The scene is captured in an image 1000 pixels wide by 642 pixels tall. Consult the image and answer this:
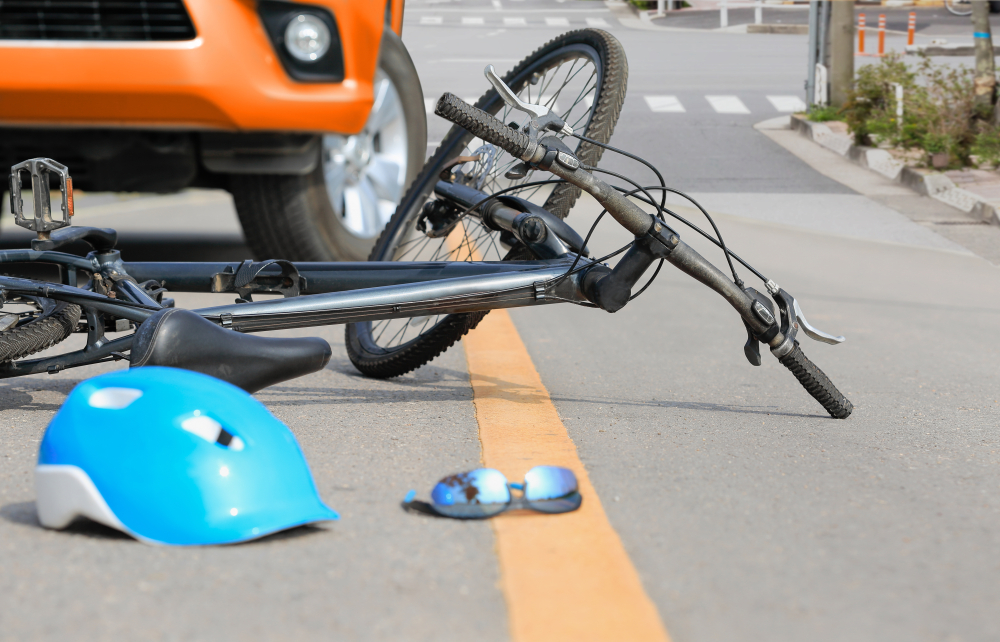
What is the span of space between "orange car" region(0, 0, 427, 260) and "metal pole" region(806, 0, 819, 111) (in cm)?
1091

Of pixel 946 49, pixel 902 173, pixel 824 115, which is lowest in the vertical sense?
pixel 902 173

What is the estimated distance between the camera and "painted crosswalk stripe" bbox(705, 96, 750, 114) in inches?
533

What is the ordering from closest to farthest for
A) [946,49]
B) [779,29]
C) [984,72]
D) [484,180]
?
[484,180] < [984,72] < [779,29] < [946,49]

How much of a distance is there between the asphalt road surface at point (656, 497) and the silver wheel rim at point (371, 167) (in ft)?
1.19

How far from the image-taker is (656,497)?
83.0 inches

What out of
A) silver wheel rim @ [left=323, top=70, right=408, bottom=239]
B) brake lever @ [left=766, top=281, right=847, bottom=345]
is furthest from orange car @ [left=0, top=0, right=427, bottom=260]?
brake lever @ [left=766, top=281, right=847, bottom=345]

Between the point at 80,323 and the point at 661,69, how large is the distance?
1119 cm

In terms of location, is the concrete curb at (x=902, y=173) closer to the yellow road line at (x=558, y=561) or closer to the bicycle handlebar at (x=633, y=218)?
the bicycle handlebar at (x=633, y=218)

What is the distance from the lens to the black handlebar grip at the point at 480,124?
233cm

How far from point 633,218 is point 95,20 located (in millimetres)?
2238

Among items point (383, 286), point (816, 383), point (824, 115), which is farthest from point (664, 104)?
point (383, 286)

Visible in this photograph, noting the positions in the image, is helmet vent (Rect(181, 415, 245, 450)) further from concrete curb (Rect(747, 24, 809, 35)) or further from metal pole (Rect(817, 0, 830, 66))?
concrete curb (Rect(747, 24, 809, 35))

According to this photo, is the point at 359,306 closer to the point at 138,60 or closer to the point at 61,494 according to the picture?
the point at 61,494

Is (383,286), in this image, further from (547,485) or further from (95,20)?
(95,20)
